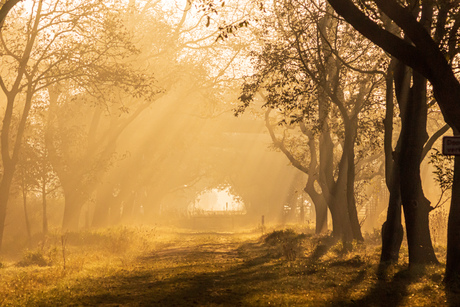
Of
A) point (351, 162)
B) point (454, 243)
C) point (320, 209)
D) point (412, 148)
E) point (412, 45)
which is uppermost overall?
point (412, 45)

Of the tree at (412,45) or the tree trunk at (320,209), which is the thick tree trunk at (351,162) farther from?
the tree at (412,45)

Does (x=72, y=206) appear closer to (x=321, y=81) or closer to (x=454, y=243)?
(x=321, y=81)

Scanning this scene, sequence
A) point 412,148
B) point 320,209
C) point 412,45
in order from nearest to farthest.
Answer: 1. point 412,45
2. point 412,148
3. point 320,209

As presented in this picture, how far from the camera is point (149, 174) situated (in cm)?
4912

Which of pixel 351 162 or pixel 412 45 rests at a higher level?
pixel 412 45

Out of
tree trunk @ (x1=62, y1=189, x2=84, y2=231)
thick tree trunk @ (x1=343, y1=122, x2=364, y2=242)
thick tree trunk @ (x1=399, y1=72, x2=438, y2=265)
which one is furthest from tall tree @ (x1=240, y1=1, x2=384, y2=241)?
tree trunk @ (x1=62, y1=189, x2=84, y2=231)

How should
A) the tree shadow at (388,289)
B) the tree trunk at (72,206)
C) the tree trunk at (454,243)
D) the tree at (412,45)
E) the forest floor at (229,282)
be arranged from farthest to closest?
the tree trunk at (72,206)
the tree trunk at (454,243)
the forest floor at (229,282)
the tree shadow at (388,289)
the tree at (412,45)

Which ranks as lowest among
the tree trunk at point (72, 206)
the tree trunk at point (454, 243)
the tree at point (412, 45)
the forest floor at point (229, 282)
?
the forest floor at point (229, 282)

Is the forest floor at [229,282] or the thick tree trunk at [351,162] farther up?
the thick tree trunk at [351,162]

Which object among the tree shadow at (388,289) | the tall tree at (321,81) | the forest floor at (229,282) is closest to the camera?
the tree shadow at (388,289)

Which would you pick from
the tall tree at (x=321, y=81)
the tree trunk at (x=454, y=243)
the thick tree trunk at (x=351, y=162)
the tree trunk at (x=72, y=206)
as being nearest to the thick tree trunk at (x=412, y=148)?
the tree trunk at (x=454, y=243)

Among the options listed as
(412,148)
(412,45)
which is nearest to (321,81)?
(412,148)

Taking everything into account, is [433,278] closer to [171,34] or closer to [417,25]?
[417,25]

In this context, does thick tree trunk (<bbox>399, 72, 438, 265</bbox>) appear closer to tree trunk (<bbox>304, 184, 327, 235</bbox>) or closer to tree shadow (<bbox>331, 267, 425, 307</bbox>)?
tree shadow (<bbox>331, 267, 425, 307</bbox>)
